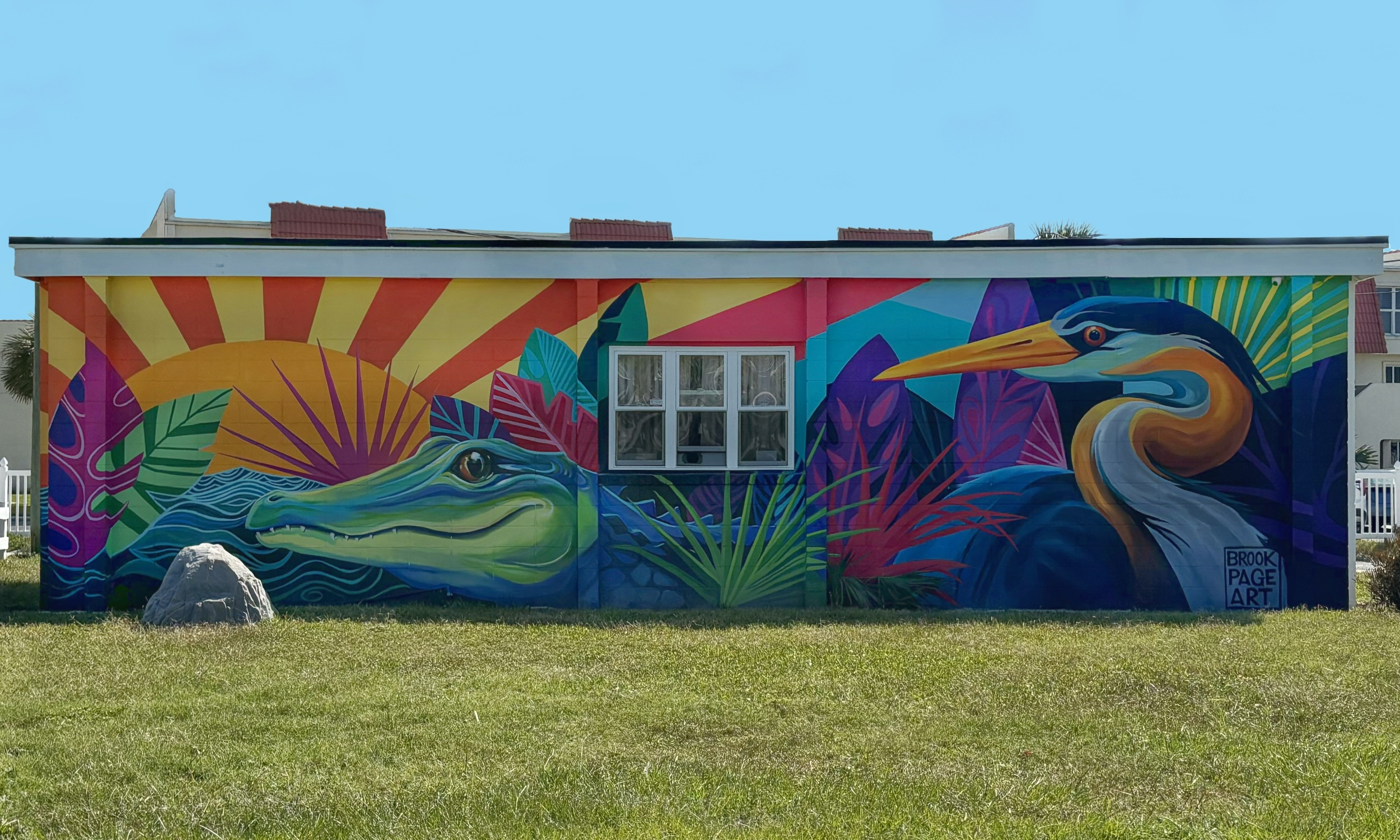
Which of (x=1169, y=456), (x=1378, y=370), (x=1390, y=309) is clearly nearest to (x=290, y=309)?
(x=1169, y=456)

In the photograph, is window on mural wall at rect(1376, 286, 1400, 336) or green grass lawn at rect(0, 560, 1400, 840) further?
window on mural wall at rect(1376, 286, 1400, 336)

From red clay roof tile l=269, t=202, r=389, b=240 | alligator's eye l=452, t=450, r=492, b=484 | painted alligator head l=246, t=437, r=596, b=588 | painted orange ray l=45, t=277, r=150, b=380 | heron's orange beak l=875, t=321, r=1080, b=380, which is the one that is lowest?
painted alligator head l=246, t=437, r=596, b=588

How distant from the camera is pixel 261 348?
37.4 feet

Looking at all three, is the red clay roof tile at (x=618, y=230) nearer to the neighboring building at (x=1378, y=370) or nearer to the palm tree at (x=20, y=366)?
the palm tree at (x=20, y=366)

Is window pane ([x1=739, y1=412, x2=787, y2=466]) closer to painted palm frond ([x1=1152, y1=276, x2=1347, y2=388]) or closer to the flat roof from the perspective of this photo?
the flat roof

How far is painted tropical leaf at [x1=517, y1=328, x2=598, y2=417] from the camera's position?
11.4 m

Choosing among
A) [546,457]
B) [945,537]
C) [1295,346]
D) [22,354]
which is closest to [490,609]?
[546,457]

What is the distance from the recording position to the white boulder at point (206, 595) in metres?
9.68

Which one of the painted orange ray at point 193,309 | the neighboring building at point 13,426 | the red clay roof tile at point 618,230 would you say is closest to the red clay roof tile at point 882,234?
the red clay roof tile at point 618,230

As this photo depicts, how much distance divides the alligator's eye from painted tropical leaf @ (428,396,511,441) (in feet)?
0.47

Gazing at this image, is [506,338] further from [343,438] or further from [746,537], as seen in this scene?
[746,537]

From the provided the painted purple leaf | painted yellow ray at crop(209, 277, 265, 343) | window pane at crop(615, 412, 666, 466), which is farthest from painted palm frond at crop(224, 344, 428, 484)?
the painted purple leaf

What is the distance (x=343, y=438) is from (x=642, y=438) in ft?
9.08

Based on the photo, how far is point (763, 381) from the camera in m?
11.6
